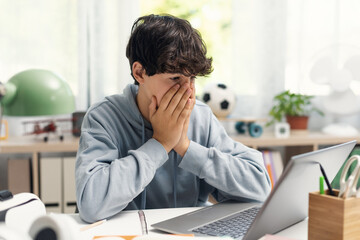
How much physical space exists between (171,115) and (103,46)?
1374 millimetres

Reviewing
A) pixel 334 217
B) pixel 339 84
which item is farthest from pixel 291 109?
pixel 334 217

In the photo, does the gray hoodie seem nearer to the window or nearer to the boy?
the boy

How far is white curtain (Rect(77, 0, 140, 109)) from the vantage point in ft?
7.72

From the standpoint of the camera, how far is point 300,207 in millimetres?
896

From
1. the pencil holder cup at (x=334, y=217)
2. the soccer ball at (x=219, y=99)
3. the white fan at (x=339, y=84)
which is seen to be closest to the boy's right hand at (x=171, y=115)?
the pencil holder cup at (x=334, y=217)

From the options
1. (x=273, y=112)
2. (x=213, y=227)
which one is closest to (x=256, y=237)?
(x=213, y=227)

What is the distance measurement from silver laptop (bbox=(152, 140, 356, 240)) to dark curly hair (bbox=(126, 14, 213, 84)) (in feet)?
1.19

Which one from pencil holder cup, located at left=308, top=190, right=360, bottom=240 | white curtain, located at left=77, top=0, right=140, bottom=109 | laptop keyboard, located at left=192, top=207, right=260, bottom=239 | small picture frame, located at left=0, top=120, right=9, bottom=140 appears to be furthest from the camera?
white curtain, located at left=77, top=0, right=140, bottom=109

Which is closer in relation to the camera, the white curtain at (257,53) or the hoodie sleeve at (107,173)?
the hoodie sleeve at (107,173)

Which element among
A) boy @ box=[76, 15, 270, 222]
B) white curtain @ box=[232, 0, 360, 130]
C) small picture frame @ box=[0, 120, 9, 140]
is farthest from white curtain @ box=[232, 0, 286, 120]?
boy @ box=[76, 15, 270, 222]

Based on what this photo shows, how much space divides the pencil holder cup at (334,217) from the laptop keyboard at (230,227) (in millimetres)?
167

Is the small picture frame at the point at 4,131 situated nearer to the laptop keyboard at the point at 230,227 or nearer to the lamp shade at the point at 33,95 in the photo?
the lamp shade at the point at 33,95

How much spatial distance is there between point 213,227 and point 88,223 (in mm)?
289

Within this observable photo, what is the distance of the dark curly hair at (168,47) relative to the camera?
3.59 feet
